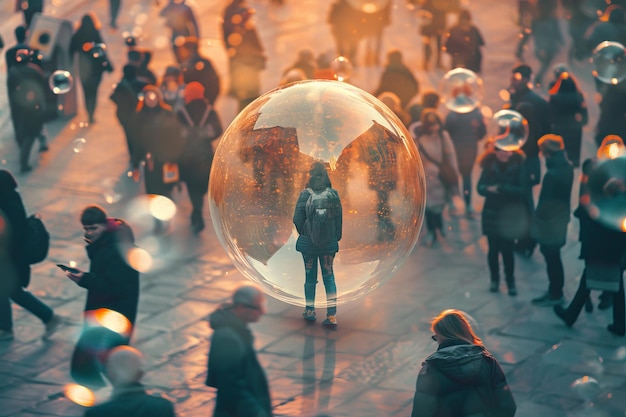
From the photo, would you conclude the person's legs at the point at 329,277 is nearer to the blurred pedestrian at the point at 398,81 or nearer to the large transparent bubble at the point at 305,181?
the large transparent bubble at the point at 305,181

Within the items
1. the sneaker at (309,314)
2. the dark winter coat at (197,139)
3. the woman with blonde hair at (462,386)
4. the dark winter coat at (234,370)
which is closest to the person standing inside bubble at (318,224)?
the dark winter coat at (234,370)

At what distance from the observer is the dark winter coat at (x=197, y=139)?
12773 mm

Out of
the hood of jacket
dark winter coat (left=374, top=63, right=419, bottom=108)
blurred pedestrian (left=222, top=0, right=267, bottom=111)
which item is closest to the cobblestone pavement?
dark winter coat (left=374, top=63, right=419, bottom=108)

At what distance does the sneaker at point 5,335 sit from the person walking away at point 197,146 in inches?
→ 130

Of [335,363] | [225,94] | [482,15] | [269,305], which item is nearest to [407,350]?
[335,363]

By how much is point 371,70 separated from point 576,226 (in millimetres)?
6814

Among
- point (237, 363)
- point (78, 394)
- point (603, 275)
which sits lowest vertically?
point (78, 394)

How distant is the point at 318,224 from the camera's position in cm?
692

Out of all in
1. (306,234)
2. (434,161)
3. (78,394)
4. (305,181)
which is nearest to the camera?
(305,181)

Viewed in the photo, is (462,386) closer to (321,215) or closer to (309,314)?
(321,215)

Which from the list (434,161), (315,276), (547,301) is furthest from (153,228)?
(315,276)

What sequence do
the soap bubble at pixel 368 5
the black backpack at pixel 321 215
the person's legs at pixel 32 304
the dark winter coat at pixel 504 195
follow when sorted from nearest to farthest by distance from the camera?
1. the black backpack at pixel 321 215
2. the person's legs at pixel 32 304
3. the dark winter coat at pixel 504 195
4. the soap bubble at pixel 368 5

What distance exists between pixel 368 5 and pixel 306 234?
12046 mm

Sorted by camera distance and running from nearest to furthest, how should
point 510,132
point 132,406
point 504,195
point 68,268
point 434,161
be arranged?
point 132,406
point 68,268
point 504,195
point 510,132
point 434,161
